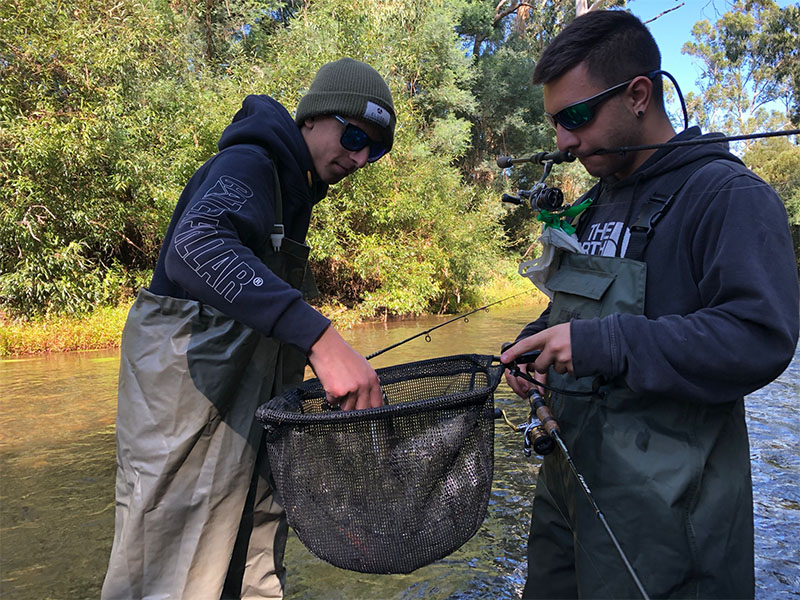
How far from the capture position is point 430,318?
16109mm

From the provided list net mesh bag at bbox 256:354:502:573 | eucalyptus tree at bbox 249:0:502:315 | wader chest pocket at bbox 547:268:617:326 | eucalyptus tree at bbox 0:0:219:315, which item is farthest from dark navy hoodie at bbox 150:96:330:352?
eucalyptus tree at bbox 249:0:502:315

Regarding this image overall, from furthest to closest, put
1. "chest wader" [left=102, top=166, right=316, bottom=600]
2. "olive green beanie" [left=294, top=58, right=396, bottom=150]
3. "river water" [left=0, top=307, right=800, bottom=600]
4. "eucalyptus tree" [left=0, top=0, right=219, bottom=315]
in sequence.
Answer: "eucalyptus tree" [left=0, top=0, right=219, bottom=315] < "river water" [left=0, top=307, right=800, bottom=600] < "olive green beanie" [left=294, top=58, right=396, bottom=150] < "chest wader" [left=102, top=166, right=316, bottom=600]

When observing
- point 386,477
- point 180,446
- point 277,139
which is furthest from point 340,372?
point 277,139

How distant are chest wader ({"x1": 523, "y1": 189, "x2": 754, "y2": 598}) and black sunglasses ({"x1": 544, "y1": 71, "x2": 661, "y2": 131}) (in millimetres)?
415

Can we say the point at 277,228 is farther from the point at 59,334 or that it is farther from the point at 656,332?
the point at 59,334

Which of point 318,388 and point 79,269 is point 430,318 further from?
point 318,388

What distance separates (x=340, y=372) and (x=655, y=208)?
3.28 feet

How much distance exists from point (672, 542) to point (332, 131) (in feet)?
5.70

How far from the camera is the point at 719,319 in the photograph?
4.42ft

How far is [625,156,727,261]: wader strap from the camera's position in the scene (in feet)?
5.18

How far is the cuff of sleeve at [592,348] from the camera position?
1.47 metres

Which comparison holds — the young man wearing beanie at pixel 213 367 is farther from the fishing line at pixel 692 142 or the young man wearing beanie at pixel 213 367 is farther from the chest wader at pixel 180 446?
the fishing line at pixel 692 142

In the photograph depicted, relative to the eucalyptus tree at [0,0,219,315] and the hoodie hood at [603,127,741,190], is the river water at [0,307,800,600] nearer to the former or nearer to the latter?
the hoodie hood at [603,127,741,190]

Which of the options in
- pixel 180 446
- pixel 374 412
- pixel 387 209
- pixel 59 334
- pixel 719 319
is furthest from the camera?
pixel 387 209
